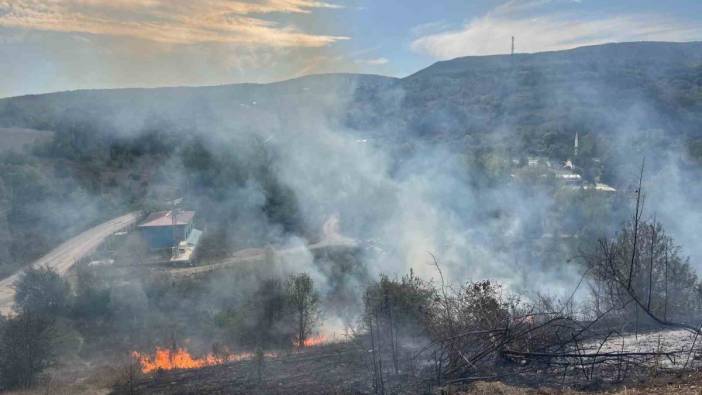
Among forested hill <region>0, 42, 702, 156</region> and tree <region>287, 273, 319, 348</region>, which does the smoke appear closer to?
forested hill <region>0, 42, 702, 156</region>

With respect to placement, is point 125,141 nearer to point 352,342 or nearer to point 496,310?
point 352,342

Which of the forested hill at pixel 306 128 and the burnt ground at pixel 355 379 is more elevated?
the forested hill at pixel 306 128

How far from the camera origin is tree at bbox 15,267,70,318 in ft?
69.4

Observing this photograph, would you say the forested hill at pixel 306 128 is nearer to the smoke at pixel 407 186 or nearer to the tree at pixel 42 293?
the smoke at pixel 407 186

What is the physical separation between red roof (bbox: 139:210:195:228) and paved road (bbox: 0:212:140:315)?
1788mm

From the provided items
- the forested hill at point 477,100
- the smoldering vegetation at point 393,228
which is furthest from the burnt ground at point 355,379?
the forested hill at point 477,100

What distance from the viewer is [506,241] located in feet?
95.5

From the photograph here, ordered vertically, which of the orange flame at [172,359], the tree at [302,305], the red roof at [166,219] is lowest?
the orange flame at [172,359]

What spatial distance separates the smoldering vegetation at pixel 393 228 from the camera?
9.73 m

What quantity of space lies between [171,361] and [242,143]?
33356 mm

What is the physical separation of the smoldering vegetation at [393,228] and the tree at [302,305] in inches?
9.1

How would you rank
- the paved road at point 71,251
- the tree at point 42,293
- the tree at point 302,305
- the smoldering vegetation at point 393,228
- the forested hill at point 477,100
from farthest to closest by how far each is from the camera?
1. the forested hill at point 477,100
2. the paved road at point 71,251
3. the tree at point 42,293
4. the tree at point 302,305
5. the smoldering vegetation at point 393,228

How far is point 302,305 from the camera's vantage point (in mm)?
19719

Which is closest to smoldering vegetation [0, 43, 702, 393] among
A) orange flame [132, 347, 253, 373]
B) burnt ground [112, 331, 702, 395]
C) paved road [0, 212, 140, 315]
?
burnt ground [112, 331, 702, 395]
